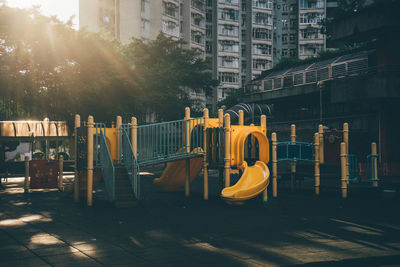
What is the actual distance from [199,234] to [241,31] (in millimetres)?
87407

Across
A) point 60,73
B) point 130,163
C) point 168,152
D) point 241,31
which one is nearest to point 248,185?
point 168,152

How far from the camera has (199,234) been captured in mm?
9953

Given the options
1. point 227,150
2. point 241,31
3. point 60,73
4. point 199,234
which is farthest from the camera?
point 241,31

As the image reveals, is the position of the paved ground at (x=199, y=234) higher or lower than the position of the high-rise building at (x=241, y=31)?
lower

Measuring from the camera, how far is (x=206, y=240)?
927 cm

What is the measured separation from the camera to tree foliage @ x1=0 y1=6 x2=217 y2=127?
87.0 feet

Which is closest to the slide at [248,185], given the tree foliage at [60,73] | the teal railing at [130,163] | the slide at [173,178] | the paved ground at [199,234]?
the paved ground at [199,234]

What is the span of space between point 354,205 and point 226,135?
4675 millimetres

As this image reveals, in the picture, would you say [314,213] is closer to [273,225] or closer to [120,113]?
[273,225]

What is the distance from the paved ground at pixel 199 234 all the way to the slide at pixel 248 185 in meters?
0.37

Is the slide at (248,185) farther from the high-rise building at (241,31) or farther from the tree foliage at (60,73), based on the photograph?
the high-rise building at (241,31)

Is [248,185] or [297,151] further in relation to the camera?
[297,151]

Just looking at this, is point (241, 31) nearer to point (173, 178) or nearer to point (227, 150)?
point (173, 178)

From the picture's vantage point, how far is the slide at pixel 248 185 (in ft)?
49.1
